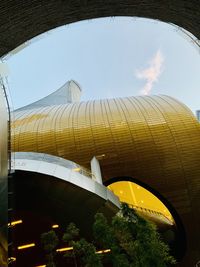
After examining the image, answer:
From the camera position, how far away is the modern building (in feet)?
108

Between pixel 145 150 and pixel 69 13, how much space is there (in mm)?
22874

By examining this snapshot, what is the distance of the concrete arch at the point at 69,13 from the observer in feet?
32.8

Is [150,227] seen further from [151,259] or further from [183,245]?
[183,245]

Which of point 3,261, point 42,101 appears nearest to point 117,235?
point 3,261

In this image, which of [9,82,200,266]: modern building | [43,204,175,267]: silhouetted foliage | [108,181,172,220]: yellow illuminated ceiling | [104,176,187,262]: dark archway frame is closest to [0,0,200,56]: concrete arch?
[43,204,175,267]: silhouetted foliage

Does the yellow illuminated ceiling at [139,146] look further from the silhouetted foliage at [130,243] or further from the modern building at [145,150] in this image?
the silhouetted foliage at [130,243]

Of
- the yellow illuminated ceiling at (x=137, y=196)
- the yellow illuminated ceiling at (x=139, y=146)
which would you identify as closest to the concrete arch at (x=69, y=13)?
the yellow illuminated ceiling at (x=139, y=146)

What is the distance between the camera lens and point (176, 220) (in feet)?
111

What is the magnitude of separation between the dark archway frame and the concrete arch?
22.7 m

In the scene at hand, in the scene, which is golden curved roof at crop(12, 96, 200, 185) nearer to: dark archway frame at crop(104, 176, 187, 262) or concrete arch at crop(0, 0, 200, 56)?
dark archway frame at crop(104, 176, 187, 262)

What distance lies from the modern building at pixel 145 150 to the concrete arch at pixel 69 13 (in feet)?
69.0

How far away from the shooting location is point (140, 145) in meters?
33.1

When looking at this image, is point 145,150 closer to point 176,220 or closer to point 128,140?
point 128,140

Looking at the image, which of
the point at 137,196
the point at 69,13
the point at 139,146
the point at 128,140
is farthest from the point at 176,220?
the point at 69,13
